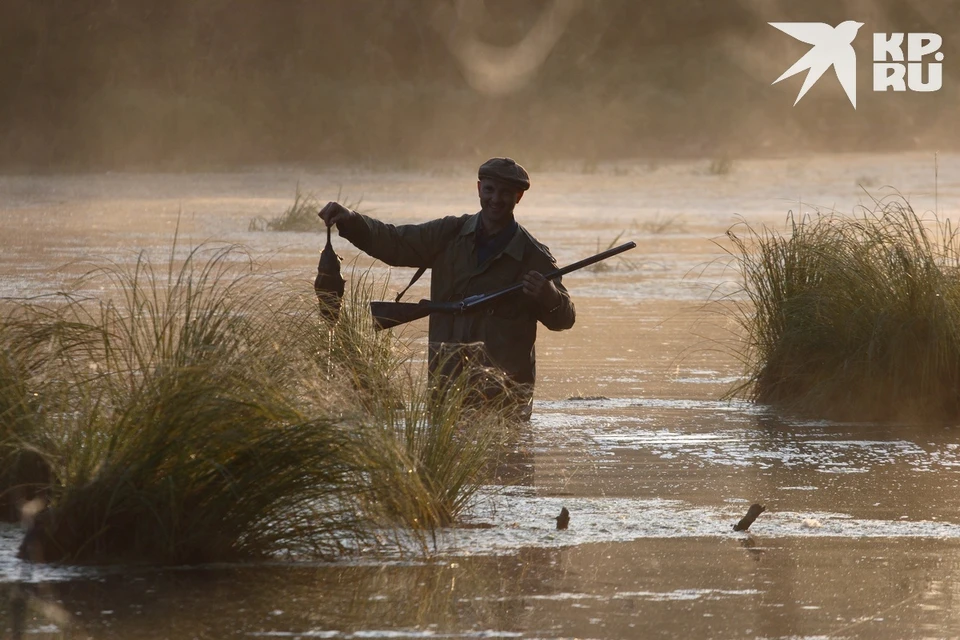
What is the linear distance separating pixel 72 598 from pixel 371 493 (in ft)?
3.01

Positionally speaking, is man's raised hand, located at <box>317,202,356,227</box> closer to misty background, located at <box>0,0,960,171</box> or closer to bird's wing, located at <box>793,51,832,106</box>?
misty background, located at <box>0,0,960,171</box>

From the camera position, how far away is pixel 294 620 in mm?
4426

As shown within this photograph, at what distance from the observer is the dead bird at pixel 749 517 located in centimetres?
534

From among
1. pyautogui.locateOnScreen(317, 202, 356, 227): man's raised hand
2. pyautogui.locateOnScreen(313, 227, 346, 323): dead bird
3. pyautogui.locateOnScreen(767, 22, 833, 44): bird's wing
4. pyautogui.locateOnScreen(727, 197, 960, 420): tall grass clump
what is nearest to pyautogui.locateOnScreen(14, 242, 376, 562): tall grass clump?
pyautogui.locateOnScreen(317, 202, 356, 227): man's raised hand

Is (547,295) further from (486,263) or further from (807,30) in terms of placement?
(807,30)

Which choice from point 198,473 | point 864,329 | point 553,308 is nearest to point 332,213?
point 553,308

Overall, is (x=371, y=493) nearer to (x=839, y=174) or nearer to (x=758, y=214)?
(x=758, y=214)

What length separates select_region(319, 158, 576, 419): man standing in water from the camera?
261 inches

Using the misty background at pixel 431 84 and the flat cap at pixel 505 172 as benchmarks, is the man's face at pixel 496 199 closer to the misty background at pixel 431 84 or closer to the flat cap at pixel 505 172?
the flat cap at pixel 505 172

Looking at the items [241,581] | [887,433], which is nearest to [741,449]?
[887,433]

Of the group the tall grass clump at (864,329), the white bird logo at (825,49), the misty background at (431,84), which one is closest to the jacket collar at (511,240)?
the tall grass clump at (864,329)

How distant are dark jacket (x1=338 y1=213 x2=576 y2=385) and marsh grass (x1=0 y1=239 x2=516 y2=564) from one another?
46.5 inches

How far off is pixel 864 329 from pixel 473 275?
2.00 meters

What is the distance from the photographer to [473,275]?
672 centimetres
